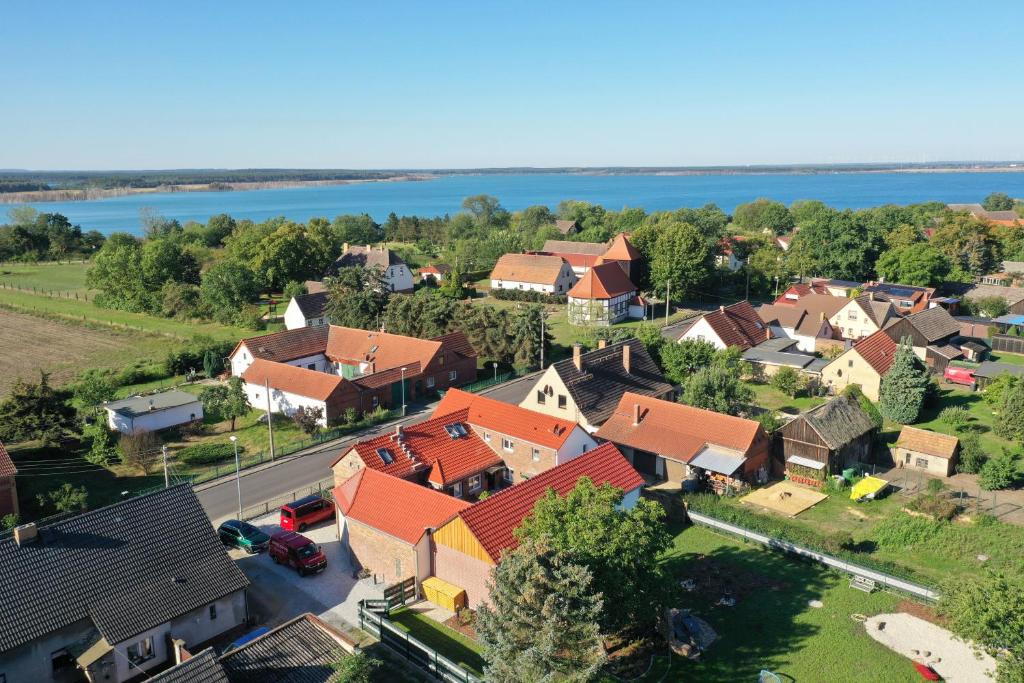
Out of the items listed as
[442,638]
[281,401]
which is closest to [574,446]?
[442,638]

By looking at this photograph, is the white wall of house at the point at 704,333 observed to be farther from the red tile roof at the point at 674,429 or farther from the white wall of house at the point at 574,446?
the white wall of house at the point at 574,446

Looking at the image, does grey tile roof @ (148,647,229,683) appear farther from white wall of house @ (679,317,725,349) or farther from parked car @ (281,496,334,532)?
white wall of house @ (679,317,725,349)

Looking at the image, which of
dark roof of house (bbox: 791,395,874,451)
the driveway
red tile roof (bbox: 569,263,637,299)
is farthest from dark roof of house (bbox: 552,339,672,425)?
red tile roof (bbox: 569,263,637,299)

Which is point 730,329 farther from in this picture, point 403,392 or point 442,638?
point 442,638

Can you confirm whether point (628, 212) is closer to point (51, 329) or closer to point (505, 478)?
point (51, 329)

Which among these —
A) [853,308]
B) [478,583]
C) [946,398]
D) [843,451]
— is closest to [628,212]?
[853,308]
